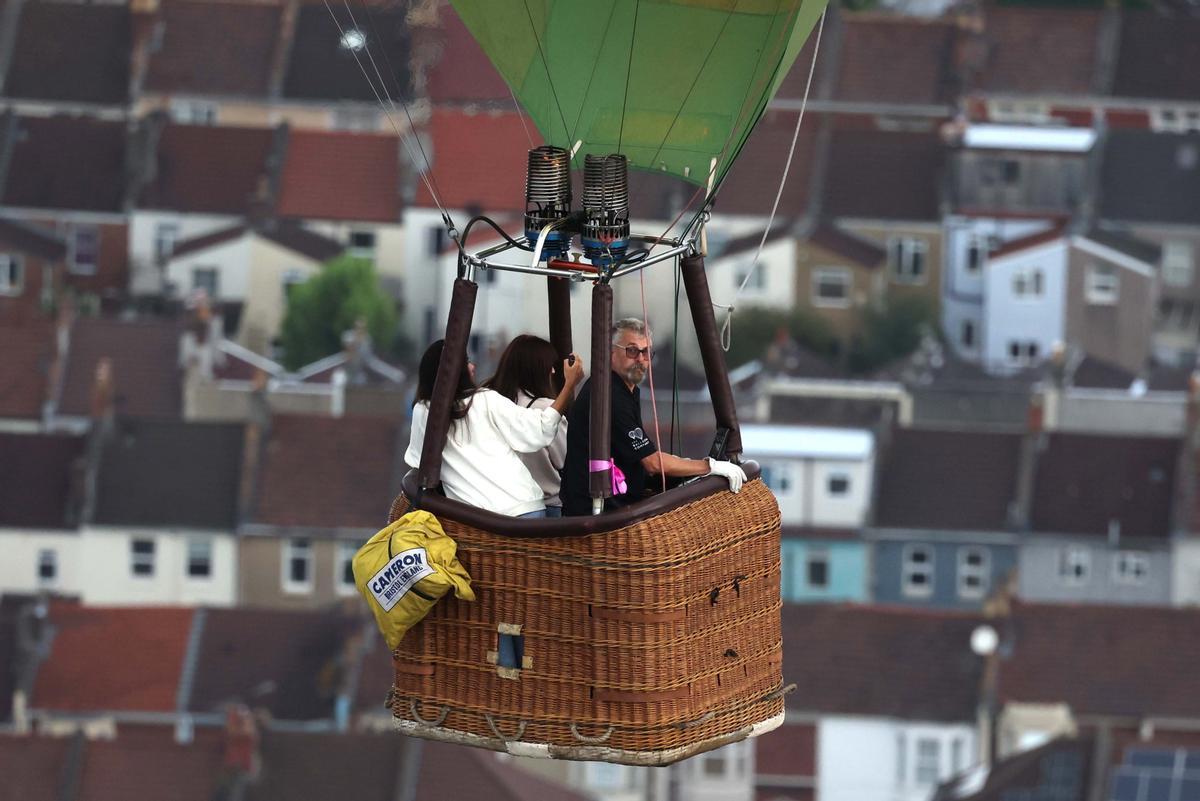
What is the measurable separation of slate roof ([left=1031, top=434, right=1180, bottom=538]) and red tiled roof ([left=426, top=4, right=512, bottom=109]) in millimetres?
23787

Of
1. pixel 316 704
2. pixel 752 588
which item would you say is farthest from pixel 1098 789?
pixel 752 588

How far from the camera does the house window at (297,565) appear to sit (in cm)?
4372

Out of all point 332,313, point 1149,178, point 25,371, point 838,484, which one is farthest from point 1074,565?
point 25,371

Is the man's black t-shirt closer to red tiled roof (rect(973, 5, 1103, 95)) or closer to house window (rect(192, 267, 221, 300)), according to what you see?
house window (rect(192, 267, 221, 300))

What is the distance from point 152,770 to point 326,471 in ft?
31.6

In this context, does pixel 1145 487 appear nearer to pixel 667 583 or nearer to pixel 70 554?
pixel 70 554

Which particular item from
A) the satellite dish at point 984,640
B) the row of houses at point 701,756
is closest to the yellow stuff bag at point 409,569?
the row of houses at point 701,756

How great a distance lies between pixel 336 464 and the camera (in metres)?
44.4

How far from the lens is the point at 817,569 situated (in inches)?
1720

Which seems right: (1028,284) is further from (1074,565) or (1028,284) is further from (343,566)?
(343,566)

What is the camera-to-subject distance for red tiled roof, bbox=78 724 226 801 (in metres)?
34.7

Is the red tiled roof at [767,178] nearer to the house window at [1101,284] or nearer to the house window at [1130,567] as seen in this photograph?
the house window at [1101,284]

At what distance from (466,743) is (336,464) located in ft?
113

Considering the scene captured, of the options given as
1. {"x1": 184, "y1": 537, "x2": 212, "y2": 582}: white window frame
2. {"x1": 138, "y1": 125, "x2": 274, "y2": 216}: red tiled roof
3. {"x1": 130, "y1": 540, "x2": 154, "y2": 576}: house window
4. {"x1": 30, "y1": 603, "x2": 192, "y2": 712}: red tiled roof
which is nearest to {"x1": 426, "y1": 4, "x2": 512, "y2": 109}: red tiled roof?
{"x1": 30, "y1": 603, "x2": 192, "y2": 712}: red tiled roof
